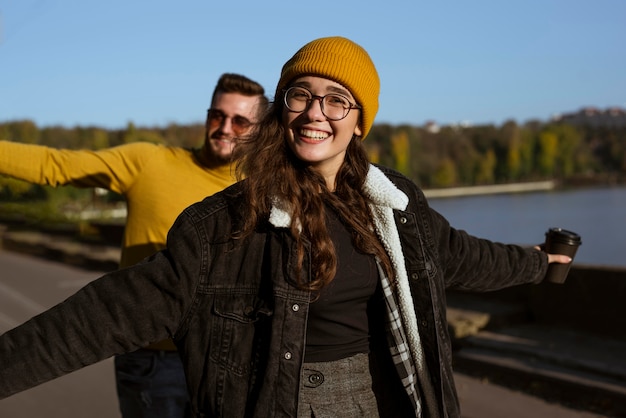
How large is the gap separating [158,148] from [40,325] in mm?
1435

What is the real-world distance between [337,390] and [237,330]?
334 mm

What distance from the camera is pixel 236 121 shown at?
2.89 meters

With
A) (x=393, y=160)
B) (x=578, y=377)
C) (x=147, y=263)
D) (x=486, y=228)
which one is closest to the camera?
(x=147, y=263)

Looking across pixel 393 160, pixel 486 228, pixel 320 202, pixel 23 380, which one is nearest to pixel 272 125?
pixel 320 202

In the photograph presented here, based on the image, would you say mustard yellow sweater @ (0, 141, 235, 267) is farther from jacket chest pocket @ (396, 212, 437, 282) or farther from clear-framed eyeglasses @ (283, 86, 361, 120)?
jacket chest pocket @ (396, 212, 437, 282)

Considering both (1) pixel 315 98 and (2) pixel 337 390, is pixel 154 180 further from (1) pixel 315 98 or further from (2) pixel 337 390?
(2) pixel 337 390

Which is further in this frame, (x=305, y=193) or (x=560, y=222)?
(x=560, y=222)

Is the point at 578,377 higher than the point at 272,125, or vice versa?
the point at 272,125

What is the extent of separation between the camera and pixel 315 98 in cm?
198

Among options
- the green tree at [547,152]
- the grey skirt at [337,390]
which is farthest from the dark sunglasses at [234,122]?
the green tree at [547,152]

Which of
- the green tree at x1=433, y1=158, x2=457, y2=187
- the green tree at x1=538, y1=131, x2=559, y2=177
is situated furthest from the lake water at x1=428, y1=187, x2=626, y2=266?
the green tree at x1=538, y1=131, x2=559, y2=177

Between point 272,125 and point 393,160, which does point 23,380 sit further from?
point 393,160

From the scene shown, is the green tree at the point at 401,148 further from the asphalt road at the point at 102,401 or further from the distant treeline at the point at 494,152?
the asphalt road at the point at 102,401

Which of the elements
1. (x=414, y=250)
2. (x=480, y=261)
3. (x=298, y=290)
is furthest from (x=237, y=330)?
(x=480, y=261)
